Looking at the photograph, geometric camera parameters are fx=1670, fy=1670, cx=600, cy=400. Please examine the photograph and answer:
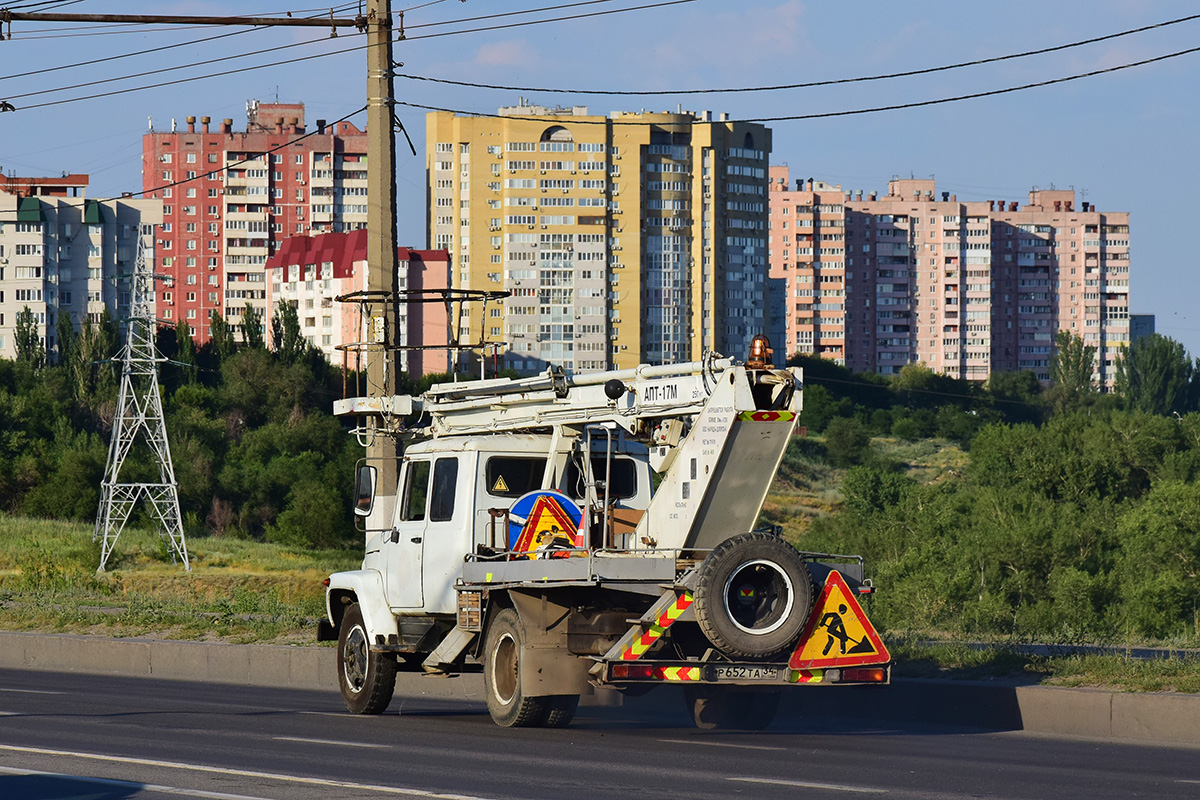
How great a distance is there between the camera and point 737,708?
1445 centimetres

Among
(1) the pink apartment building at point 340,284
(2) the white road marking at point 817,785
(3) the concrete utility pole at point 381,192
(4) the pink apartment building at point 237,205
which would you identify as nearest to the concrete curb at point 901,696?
(2) the white road marking at point 817,785

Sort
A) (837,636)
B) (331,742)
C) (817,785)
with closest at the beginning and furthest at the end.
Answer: (817,785), (837,636), (331,742)

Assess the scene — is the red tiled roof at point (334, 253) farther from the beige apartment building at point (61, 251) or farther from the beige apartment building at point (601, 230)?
the beige apartment building at point (61, 251)

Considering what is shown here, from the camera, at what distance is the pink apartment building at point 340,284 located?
145 metres

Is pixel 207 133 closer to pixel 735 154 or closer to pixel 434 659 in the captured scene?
pixel 735 154

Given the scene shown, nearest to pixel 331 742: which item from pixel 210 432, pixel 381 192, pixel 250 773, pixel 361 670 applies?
pixel 250 773

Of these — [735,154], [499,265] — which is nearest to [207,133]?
[499,265]

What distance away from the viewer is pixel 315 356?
124 metres

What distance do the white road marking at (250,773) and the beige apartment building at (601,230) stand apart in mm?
138131

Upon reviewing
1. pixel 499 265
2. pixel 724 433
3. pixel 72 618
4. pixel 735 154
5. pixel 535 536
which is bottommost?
pixel 72 618

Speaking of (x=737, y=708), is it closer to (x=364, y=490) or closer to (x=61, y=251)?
(x=364, y=490)

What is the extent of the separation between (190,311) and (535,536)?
176 m

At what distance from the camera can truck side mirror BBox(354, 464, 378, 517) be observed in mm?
16203

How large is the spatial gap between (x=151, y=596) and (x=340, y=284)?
417 feet
